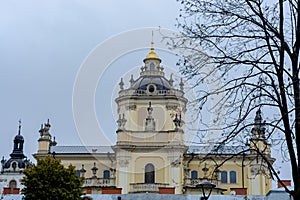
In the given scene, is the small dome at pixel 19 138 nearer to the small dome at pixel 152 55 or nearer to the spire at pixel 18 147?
the spire at pixel 18 147

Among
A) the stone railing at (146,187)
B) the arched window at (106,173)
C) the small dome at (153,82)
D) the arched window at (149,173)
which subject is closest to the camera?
the stone railing at (146,187)

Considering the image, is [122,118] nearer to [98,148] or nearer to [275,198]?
[98,148]

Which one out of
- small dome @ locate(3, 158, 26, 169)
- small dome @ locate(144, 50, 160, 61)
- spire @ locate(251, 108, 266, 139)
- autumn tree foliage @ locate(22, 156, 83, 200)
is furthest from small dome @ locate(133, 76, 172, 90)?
spire @ locate(251, 108, 266, 139)

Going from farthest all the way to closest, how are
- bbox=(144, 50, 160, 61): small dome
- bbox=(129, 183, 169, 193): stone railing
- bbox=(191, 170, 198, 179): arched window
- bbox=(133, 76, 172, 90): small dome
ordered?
bbox=(144, 50, 160, 61): small dome → bbox=(133, 76, 172, 90): small dome → bbox=(191, 170, 198, 179): arched window → bbox=(129, 183, 169, 193): stone railing

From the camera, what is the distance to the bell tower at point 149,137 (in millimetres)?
67500

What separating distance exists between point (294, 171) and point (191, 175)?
189ft

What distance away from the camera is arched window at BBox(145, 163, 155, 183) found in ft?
223

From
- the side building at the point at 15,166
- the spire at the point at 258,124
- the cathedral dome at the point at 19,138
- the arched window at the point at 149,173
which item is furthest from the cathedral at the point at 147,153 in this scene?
the spire at the point at 258,124

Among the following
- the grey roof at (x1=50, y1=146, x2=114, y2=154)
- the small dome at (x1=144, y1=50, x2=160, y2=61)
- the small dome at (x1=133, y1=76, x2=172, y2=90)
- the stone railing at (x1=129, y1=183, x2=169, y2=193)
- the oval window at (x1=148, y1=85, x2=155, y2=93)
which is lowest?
the stone railing at (x1=129, y1=183, x2=169, y2=193)

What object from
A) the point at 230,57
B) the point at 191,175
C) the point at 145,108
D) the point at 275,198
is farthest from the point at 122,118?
the point at 230,57

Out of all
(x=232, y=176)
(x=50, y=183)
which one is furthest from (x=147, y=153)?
(x=50, y=183)

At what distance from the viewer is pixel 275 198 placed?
1597 inches

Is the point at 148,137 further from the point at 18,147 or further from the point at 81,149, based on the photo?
the point at 18,147

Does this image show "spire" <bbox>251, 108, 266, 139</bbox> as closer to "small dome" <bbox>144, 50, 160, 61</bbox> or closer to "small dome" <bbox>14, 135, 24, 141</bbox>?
"small dome" <bbox>144, 50, 160, 61</bbox>
